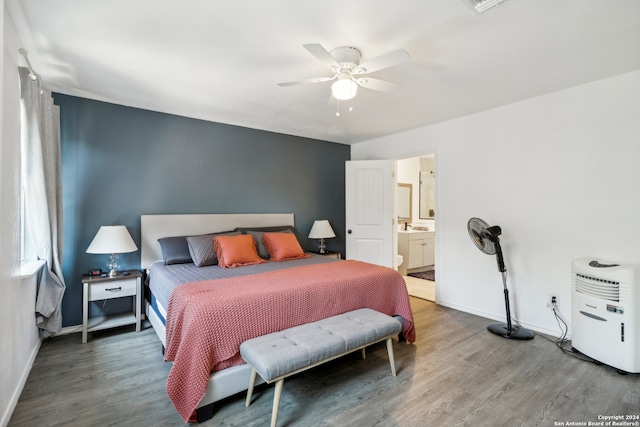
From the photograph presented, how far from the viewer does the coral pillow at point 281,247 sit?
3496 mm

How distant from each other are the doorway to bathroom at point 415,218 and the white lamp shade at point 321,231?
165 cm

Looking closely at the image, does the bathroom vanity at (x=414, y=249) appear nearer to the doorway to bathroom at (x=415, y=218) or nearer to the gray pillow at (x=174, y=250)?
the doorway to bathroom at (x=415, y=218)

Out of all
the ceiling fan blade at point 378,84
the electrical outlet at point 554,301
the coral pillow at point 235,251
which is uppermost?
the ceiling fan blade at point 378,84

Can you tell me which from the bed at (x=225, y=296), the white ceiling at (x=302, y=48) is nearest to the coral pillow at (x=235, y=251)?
the bed at (x=225, y=296)

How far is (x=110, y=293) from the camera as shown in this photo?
292cm

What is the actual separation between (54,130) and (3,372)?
1993mm

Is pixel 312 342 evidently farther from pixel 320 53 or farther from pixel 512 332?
pixel 512 332

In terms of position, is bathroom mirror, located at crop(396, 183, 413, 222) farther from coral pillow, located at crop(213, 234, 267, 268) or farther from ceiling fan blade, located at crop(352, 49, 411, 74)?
ceiling fan blade, located at crop(352, 49, 411, 74)

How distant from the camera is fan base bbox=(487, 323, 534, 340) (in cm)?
292

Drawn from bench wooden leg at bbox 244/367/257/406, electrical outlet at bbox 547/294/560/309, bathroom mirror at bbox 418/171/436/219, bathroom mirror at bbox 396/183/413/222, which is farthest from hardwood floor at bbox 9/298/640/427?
bathroom mirror at bbox 418/171/436/219

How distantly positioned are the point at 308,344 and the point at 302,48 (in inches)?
76.9

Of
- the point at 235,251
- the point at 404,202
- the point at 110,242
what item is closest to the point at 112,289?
the point at 110,242

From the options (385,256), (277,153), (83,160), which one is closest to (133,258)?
(83,160)

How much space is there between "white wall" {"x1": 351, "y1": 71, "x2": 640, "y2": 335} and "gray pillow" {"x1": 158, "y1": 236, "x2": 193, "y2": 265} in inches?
120
